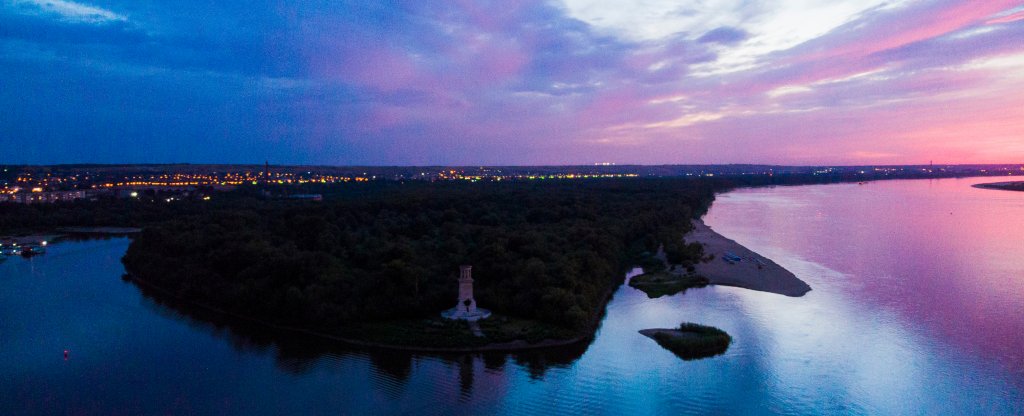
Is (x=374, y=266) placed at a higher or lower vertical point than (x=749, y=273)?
higher

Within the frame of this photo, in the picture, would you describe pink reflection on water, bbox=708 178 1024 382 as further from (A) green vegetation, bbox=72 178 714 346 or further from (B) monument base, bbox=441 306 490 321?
(B) monument base, bbox=441 306 490 321

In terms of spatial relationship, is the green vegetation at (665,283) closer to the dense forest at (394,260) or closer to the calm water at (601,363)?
the calm water at (601,363)

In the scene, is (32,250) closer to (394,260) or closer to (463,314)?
(394,260)

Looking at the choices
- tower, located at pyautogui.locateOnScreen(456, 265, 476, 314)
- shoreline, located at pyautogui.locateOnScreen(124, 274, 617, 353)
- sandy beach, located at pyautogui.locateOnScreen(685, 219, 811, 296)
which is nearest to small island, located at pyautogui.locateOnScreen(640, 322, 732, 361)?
shoreline, located at pyautogui.locateOnScreen(124, 274, 617, 353)

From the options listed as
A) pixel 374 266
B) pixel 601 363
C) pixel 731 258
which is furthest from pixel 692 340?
pixel 731 258

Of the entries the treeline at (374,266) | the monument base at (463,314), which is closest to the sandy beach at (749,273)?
the treeline at (374,266)
